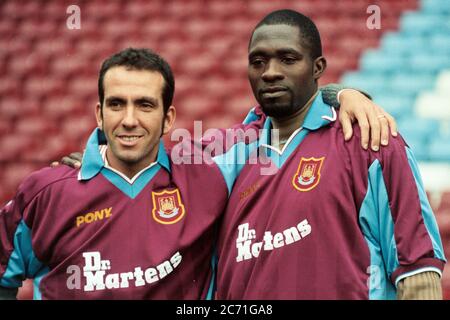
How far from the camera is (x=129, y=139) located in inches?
65.2

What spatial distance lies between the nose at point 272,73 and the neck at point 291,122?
0.40 feet

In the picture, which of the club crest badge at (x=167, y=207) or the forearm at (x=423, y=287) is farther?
the club crest badge at (x=167, y=207)

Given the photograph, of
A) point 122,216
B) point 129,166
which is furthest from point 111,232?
point 129,166

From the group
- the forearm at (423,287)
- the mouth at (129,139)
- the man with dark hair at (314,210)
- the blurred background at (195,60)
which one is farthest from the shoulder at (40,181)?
the blurred background at (195,60)

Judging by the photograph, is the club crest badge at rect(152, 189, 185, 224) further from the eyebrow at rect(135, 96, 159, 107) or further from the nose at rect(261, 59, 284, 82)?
the nose at rect(261, 59, 284, 82)

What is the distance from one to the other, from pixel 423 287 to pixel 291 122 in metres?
0.50

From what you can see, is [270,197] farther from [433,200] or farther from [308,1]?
[308,1]

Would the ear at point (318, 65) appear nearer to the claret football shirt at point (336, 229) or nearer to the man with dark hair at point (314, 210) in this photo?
the man with dark hair at point (314, 210)

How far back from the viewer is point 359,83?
14.0 feet

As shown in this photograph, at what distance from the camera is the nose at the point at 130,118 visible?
1.63m

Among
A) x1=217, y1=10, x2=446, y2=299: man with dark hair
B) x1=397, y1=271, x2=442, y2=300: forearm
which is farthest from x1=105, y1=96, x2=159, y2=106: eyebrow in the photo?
x1=397, y1=271, x2=442, y2=300: forearm

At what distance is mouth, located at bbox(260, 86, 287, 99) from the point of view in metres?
1.63

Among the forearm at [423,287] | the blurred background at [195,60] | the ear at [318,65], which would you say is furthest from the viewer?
the blurred background at [195,60]
